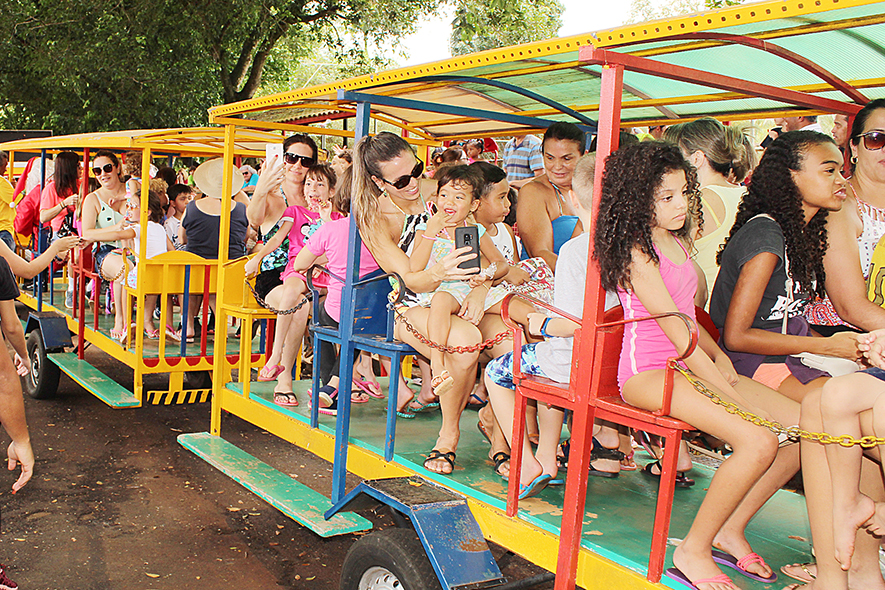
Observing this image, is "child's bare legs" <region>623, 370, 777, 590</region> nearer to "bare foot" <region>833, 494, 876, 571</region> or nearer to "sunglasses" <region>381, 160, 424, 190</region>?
"bare foot" <region>833, 494, 876, 571</region>

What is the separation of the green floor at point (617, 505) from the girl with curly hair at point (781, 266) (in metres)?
0.59

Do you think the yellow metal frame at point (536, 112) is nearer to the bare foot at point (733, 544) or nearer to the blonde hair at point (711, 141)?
the blonde hair at point (711, 141)

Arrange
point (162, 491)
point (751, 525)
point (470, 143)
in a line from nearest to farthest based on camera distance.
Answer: point (751, 525) < point (162, 491) < point (470, 143)

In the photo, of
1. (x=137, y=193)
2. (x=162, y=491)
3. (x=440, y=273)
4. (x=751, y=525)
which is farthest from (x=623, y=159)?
(x=137, y=193)

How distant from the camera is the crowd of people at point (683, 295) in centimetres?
258

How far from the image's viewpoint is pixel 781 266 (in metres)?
3.06

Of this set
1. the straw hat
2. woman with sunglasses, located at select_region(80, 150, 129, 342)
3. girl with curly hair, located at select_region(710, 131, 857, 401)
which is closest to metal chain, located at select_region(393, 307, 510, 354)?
girl with curly hair, located at select_region(710, 131, 857, 401)

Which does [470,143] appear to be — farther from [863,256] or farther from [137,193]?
[863,256]

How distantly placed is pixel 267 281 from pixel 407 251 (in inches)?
81.8

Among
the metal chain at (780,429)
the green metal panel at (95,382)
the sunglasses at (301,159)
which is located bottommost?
the green metal panel at (95,382)

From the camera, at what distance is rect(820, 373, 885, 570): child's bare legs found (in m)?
2.43

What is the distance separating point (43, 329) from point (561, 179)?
207 inches

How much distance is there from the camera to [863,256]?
3.58 m

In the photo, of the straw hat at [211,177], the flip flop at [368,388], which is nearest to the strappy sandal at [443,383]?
the flip flop at [368,388]
